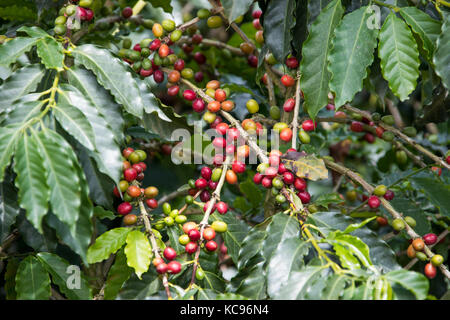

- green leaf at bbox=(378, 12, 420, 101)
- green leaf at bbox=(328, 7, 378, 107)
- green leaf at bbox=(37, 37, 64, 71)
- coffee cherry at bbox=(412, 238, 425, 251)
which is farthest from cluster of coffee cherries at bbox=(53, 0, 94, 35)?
coffee cherry at bbox=(412, 238, 425, 251)

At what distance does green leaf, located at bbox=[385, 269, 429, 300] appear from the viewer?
2.67 feet

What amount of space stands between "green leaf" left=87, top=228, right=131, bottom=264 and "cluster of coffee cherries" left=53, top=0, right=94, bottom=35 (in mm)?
522

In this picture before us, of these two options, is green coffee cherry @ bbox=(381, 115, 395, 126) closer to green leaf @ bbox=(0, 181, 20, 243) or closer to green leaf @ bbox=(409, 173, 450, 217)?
green leaf @ bbox=(409, 173, 450, 217)

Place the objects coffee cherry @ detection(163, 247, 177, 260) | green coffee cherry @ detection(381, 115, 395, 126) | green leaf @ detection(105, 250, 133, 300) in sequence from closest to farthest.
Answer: coffee cherry @ detection(163, 247, 177, 260) < green leaf @ detection(105, 250, 133, 300) < green coffee cherry @ detection(381, 115, 395, 126)

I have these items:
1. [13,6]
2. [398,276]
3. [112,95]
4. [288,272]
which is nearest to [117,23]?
[13,6]

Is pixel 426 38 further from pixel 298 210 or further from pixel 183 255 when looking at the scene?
pixel 183 255

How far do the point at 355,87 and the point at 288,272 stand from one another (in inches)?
17.3

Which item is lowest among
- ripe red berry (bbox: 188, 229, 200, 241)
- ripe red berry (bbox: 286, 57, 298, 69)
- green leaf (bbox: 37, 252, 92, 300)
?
green leaf (bbox: 37, 252, 92, 300)

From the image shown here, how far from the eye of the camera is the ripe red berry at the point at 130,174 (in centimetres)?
118

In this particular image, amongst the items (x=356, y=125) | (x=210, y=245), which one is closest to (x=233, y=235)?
(x=210, y=245)

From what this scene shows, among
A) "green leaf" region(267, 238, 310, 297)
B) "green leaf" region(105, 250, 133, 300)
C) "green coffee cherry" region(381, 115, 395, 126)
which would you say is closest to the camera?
"green leaf" region(267, 238, 310, 297)

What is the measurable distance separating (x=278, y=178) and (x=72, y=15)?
675mm

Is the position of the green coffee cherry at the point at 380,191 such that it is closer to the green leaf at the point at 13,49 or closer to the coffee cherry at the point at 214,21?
the coffee cherry at the point at 214,21

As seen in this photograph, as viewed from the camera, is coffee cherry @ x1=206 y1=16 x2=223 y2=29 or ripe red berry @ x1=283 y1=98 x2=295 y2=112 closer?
ripe red berry @ x1=283 y1=98 x2=295 y2=112
